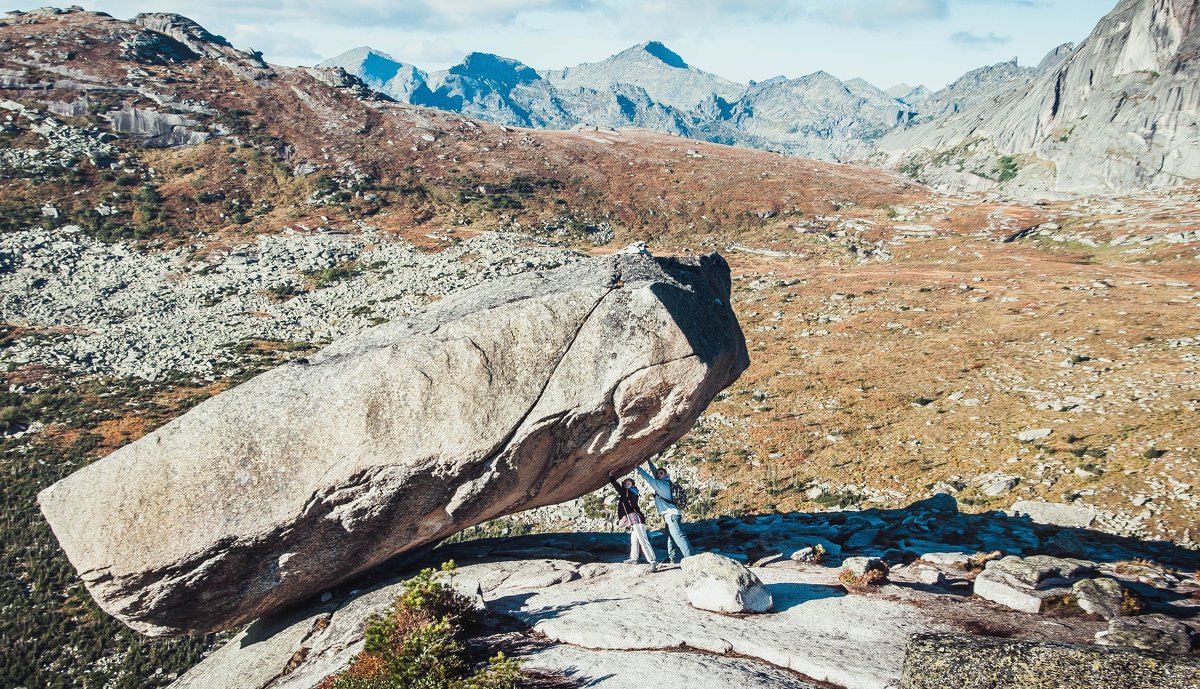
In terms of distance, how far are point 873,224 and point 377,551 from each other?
7871cm

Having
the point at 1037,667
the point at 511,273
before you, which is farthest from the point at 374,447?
the point at 511,273

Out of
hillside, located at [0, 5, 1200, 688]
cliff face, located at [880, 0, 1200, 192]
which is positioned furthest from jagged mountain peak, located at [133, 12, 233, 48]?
cliff face, located at [880, 0, 1200, 192]

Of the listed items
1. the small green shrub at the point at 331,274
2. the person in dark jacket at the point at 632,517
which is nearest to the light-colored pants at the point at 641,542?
the person in dark jacket at the point at 632,517

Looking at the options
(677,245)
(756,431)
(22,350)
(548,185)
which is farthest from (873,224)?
(22,350)

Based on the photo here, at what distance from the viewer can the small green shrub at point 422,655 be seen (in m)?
9.58

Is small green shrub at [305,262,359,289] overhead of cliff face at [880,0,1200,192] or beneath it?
beneath

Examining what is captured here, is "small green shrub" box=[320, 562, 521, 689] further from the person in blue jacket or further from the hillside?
the hillside

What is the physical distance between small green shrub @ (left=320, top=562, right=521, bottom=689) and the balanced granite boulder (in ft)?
12.3

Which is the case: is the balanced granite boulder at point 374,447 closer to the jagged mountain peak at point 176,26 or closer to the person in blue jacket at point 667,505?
the person in blue jacket at point 667,505

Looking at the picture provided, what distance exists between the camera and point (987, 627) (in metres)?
12.0

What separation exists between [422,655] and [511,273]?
55.8 m

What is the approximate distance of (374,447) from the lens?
47.0ft

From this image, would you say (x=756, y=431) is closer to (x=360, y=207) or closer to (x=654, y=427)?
(x=654, y=427)

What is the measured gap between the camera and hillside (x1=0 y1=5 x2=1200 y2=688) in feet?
83.5
